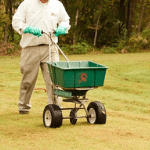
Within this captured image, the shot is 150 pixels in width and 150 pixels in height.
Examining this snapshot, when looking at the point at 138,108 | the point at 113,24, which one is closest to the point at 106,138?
the point at 138,108

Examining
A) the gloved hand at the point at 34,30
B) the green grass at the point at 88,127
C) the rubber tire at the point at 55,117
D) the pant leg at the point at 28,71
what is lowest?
the green grass at the point at 88,127

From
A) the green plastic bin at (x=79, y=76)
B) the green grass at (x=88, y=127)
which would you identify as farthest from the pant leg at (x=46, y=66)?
the green plastic bin at (x=79, y=76)

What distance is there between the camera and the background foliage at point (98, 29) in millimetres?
22266

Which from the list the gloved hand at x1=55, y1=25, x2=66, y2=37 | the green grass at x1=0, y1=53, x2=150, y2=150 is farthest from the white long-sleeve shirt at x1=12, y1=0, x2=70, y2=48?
the green grass at x1=0, y1=53, x2=150, y2=150

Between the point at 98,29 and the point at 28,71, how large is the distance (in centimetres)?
1772

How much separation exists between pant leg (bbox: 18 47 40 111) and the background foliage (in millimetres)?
15247

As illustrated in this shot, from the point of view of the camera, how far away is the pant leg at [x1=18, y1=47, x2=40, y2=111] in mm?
6191

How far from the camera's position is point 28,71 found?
20.5 feet

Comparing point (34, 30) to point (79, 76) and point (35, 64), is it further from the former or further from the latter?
point (79, 76)

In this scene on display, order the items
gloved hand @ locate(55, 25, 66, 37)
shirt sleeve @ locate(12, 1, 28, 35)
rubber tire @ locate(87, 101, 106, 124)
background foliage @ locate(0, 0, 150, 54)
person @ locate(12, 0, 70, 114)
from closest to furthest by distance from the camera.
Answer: rubber tire @ locate(87, 101, 106, 124)
gloved hand @ locate(55, 25, 66, 37)
shirt sleeve @ locate(12, 1, 28, 35)
person @ locate(12, 0, 70, 114)
background foliage @ locate(0, 0, 150, 54)

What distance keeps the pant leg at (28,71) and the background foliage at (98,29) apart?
15247mm

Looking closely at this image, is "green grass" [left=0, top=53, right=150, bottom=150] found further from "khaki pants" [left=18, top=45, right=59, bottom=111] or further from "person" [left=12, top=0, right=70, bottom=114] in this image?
"person" [left=12, top=0, right=70, bottom=114]

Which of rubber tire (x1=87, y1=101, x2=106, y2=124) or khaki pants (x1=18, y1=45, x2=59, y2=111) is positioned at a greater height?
khaki pants (x1=18, y1=45, x2=59, y2=111)

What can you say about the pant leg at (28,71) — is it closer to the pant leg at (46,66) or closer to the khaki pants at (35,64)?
the khaki pants at (35,64)
